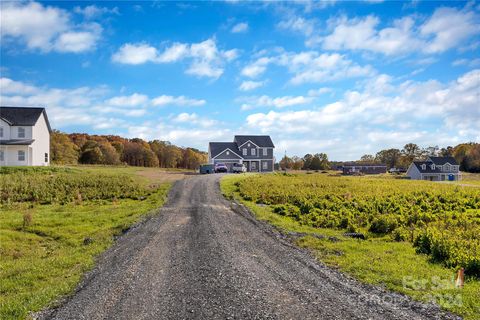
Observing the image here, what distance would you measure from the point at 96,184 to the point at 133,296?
1090 inches

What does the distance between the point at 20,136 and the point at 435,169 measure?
88.7 m

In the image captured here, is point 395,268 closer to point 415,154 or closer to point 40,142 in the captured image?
point 40,142

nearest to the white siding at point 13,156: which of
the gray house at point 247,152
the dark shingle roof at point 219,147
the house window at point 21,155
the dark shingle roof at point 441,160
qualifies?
the house window at point 21,155

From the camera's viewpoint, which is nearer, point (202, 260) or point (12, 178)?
point (202, 260)

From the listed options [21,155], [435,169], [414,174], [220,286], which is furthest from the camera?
[435,169]

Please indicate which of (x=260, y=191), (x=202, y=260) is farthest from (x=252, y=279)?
(x=260, y=191)

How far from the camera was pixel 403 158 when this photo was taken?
13512cm

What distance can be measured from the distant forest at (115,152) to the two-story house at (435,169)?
53.7 meters

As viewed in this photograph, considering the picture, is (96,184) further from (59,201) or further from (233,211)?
(233,211)

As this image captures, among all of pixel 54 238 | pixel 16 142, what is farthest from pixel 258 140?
pixel 54 238

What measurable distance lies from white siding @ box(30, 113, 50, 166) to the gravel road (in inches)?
1545

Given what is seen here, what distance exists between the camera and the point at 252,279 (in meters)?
10.5

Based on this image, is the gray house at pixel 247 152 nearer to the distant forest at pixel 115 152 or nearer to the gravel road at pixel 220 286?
the distant forest at pixel 115 152

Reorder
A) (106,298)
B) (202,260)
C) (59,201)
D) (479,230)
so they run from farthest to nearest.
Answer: (59,201) < (479,230) < (202,260) < (106,298)
